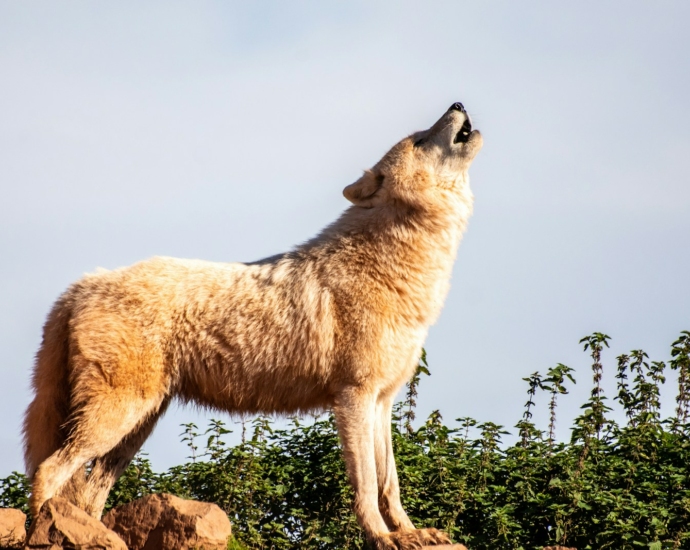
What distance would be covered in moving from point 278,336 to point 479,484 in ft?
7.54

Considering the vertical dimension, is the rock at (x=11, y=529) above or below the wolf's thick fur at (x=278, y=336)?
below

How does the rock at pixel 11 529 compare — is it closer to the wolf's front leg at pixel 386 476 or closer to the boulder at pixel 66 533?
the boulder at pixel 66 533

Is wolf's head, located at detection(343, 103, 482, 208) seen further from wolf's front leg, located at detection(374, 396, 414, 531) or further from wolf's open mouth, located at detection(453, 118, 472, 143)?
wolf's front leg, located at detection(374, 396, 414, 531)

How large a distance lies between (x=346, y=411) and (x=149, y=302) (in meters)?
1.63

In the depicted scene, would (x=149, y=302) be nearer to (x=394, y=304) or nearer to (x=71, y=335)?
(x=71, y=335)

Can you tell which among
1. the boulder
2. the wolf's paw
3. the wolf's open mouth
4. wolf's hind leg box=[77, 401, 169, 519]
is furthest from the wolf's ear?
the boulder

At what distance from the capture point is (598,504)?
7.66m

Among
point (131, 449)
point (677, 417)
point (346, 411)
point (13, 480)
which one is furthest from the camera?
point (677, 417)

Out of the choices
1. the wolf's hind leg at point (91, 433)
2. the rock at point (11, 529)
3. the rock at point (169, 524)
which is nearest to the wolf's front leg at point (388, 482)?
the rock at point (169, 524)

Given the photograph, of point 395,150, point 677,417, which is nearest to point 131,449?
point 395,150

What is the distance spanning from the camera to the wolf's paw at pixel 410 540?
257 inches

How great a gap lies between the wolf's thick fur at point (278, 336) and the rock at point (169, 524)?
58 cm

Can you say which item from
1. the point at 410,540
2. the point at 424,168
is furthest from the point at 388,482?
the point at 424,168

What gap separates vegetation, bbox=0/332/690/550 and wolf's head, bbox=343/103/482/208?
1961 millimetres
